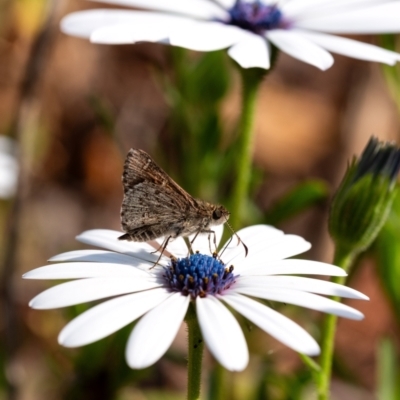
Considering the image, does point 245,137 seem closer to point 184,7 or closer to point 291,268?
point 184,7

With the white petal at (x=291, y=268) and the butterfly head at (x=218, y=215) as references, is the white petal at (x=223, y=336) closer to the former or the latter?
the white petal at (x=291, y=268)

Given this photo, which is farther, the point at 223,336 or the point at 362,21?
the point at 362,21

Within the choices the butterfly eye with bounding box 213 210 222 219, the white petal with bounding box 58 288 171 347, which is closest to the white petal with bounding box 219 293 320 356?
the white petal with bounding box 58 288 171 347

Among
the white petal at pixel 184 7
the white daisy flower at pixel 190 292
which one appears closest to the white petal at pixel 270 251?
the white daisy flower at pixel 190 292

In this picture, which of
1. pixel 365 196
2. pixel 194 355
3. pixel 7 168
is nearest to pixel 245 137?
pixel 365 196

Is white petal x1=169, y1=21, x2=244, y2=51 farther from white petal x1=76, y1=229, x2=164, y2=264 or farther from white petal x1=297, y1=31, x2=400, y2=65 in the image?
white petal x1=76, y1=229, x2=164, y2=264

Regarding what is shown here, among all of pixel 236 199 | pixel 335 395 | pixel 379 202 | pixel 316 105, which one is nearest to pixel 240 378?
pixel 335 395

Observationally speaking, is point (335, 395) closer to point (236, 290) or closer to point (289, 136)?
point (289, 136)
